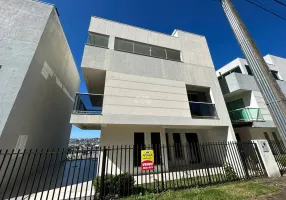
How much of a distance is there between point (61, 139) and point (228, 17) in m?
15.5

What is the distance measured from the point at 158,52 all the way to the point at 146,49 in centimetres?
102

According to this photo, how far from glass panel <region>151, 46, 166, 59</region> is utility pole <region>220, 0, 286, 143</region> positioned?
4.81 m

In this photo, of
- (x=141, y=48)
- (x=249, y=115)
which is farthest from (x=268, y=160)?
(x=141, y=48)

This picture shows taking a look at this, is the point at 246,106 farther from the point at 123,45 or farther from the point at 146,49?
the point at 123,45

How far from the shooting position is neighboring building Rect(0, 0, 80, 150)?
21.7 ft

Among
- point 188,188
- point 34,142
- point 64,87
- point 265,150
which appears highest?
point 64,87

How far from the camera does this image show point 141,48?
10531 mm

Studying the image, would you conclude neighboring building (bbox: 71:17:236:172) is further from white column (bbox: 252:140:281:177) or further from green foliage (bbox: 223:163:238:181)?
green foliage (bbox: 223:163:238:181)

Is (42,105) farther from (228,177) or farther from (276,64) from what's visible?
(276,64)

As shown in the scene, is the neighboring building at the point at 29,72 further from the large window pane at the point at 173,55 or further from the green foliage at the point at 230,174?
the green foliage at the point at 230,174

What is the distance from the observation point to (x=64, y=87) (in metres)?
12.8

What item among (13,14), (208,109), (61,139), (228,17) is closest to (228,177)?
(208,109)

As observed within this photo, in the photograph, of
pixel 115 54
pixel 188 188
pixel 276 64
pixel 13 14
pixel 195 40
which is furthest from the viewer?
pixel 276 64

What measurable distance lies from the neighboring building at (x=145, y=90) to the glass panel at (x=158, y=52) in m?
0.06
